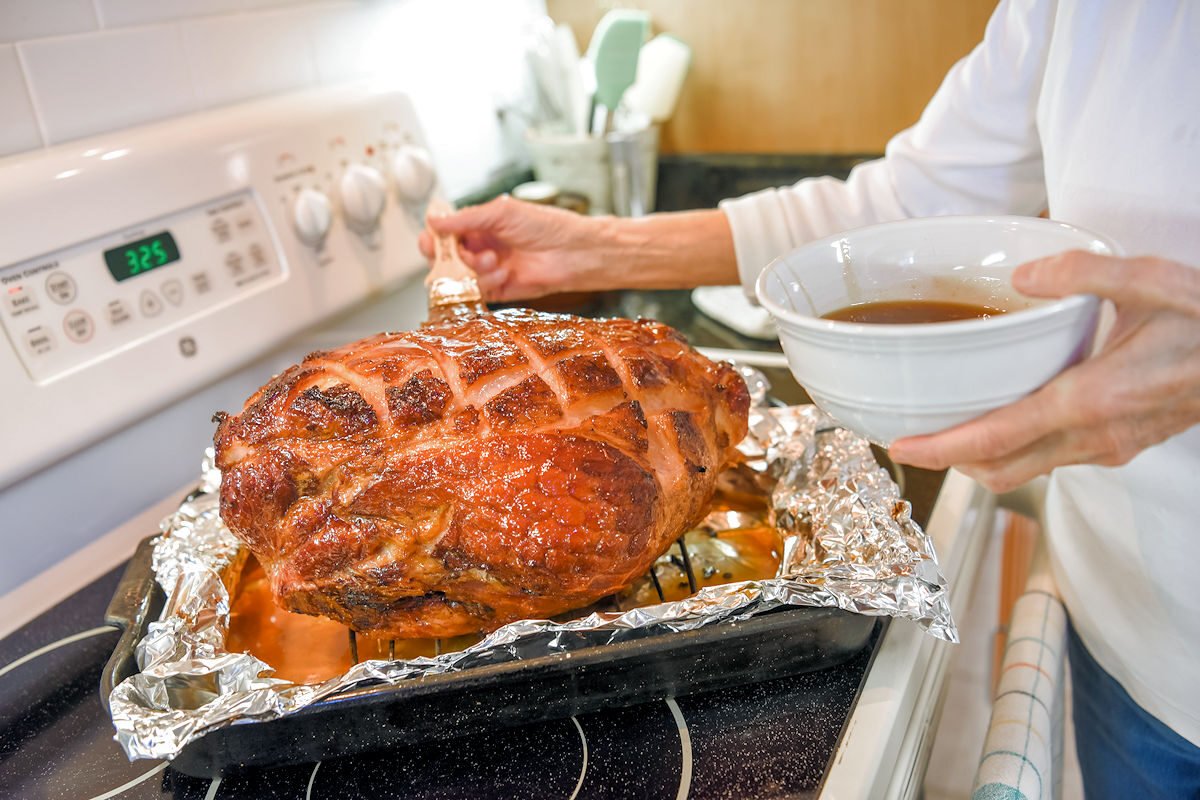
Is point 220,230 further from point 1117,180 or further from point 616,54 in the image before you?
point 1117,180

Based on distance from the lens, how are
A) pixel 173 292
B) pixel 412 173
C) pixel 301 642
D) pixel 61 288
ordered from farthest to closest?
pixel 412 173
pixel 173 292
pixel 61 288
pixel 301 642

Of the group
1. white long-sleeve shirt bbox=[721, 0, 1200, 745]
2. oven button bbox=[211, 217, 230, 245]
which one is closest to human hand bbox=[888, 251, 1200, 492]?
white long-sleeve shirt bbox=[721, 0, 1200, 745]

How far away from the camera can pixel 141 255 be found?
99 centimetres

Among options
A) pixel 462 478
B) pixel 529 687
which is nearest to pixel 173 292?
pixel 462 478

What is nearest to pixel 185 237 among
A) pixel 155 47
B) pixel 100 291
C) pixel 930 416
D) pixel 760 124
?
pixel 100 291

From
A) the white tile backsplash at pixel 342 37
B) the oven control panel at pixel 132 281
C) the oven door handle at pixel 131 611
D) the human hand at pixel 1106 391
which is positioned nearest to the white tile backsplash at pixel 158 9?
the white tile backsplash at pixel 342 37

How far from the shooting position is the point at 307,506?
75cm

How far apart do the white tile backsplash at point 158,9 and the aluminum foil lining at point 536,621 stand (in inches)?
22.6

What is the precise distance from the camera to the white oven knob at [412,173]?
1.28m

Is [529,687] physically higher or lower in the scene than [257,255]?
lower

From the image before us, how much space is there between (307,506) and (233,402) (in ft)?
1.73

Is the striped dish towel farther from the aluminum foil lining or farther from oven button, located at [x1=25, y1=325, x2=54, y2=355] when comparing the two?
oven button, located at [x1=25, y1=325, x2=54, y2=355]

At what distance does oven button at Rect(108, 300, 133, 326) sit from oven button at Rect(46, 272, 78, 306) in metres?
0.04

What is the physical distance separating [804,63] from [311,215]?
3.27 ft
